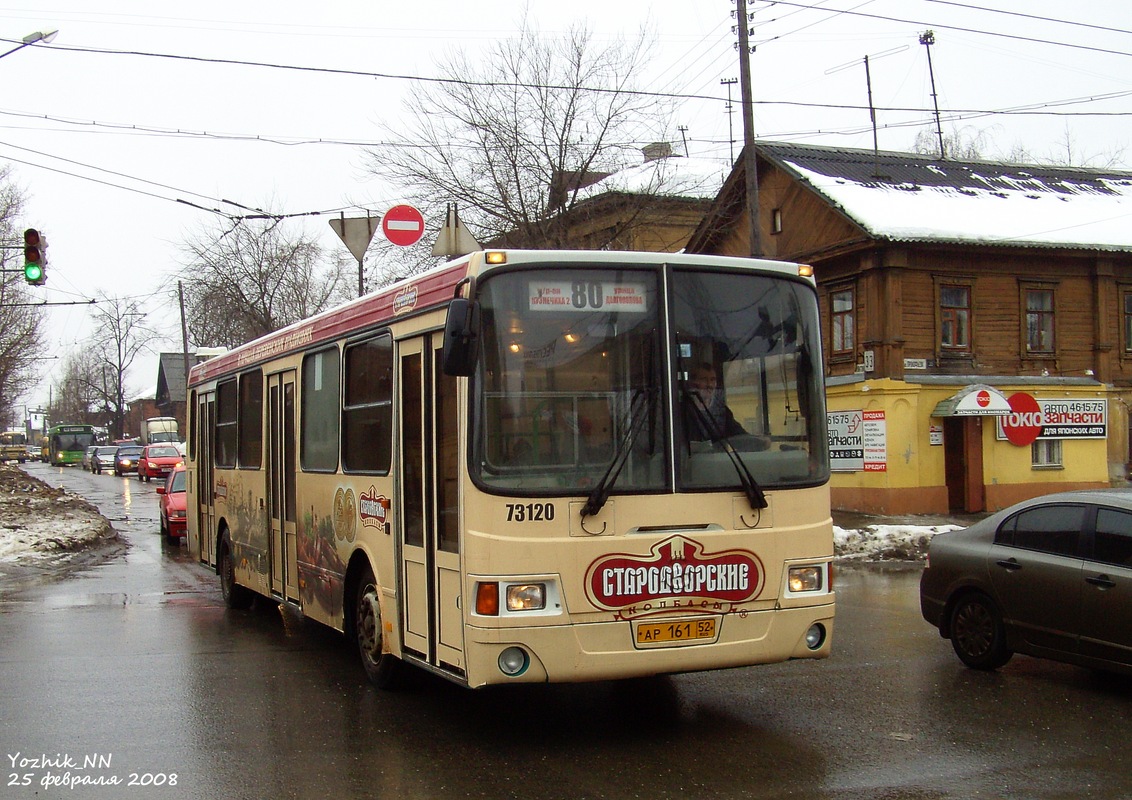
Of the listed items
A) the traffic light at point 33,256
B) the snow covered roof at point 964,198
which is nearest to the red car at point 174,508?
the traffic light at point 33,256

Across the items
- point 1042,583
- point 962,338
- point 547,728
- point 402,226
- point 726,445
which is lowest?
point 547,728

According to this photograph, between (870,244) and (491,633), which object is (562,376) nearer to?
(491,633)

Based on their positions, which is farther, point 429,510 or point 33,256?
point 33,256

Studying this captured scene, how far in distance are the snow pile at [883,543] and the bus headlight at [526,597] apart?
45.4ft

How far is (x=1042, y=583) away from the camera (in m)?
8.58

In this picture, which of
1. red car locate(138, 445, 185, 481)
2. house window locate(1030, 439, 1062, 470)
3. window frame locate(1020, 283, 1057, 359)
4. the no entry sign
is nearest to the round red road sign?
house window locate(1030, 439, 1062, 470)

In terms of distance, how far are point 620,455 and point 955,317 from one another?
24.2 m

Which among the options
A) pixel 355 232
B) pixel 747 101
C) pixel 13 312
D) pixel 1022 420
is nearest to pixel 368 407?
pixel 355 232

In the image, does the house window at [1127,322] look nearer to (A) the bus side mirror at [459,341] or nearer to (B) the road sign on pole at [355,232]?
(B) the road sign on pole at [355,232]

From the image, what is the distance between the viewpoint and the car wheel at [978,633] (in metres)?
9.01

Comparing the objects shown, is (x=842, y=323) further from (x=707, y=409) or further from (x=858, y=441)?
(x=707, y=409)

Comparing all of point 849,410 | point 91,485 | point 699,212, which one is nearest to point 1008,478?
point 849,410

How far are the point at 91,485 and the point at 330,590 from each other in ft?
157

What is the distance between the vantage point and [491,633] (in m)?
6.45
